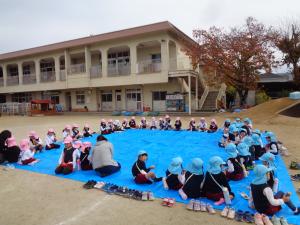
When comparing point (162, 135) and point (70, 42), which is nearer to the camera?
point (162, 135)

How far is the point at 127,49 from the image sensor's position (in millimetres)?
23297

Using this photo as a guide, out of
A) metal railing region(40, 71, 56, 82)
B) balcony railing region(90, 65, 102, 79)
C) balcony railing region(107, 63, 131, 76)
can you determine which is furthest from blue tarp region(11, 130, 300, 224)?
metal railing region(40, 71, 56, 82)

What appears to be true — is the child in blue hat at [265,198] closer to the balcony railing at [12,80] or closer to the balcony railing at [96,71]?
the balcony railing at [96,71]

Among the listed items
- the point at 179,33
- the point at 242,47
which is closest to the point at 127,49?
the point at 179,33

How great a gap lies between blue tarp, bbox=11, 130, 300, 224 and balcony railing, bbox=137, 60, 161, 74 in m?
10.1

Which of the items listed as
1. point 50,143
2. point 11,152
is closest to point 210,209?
point 11,152

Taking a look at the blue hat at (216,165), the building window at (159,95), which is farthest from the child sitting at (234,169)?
the building window at (159,95)

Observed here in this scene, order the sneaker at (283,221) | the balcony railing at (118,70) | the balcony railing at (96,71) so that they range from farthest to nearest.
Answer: the balcony railing at (96,71) < the balcony railing at (118,70) < the sneaker at (283,221)

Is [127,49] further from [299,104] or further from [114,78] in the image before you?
[299,104]

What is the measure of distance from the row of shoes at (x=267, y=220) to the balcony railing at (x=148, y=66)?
17.6m

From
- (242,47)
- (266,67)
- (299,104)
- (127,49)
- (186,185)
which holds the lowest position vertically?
(186,185)

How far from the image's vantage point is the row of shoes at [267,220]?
3119mm

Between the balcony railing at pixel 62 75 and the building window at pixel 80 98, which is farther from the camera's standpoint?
the building window at pixel 80 98

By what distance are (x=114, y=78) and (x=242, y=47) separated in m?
11.2
